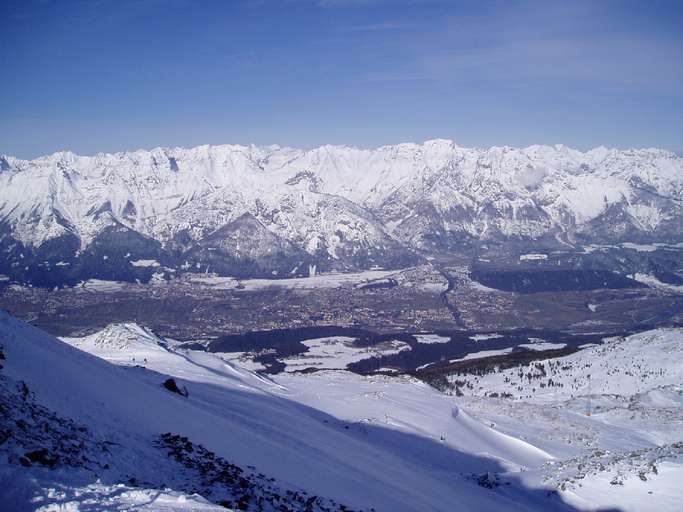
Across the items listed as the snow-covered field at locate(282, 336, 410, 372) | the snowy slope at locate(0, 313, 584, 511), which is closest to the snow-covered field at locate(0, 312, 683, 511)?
the snowy slope at locate(0, 313, 584, 511)

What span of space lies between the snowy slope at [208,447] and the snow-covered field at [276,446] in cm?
7

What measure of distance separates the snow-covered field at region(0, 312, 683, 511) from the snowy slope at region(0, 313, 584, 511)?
7 cm

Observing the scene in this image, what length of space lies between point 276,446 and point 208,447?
3367 mm

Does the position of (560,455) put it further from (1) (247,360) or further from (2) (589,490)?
(1) (247,360)

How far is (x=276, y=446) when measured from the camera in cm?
1844

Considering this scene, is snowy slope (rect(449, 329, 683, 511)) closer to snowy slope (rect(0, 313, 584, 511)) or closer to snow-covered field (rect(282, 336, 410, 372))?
snowy slope (rect(0, 313, 584, 511))

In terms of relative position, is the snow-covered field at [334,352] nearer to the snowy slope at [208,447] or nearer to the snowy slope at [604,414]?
the snowy slope at [604,414]

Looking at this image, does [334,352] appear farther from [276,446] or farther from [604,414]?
[276,446]

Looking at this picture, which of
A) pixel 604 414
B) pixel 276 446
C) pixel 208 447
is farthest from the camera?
pixel 604 414

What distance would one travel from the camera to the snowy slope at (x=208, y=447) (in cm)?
1079

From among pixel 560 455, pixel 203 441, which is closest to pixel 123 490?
pixel 203 441

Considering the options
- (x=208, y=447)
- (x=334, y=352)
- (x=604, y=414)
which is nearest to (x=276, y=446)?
(x=208, y=447)

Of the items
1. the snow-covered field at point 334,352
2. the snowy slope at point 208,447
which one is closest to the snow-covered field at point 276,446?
the snowy slope at point 208,447

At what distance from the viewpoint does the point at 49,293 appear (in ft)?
617
